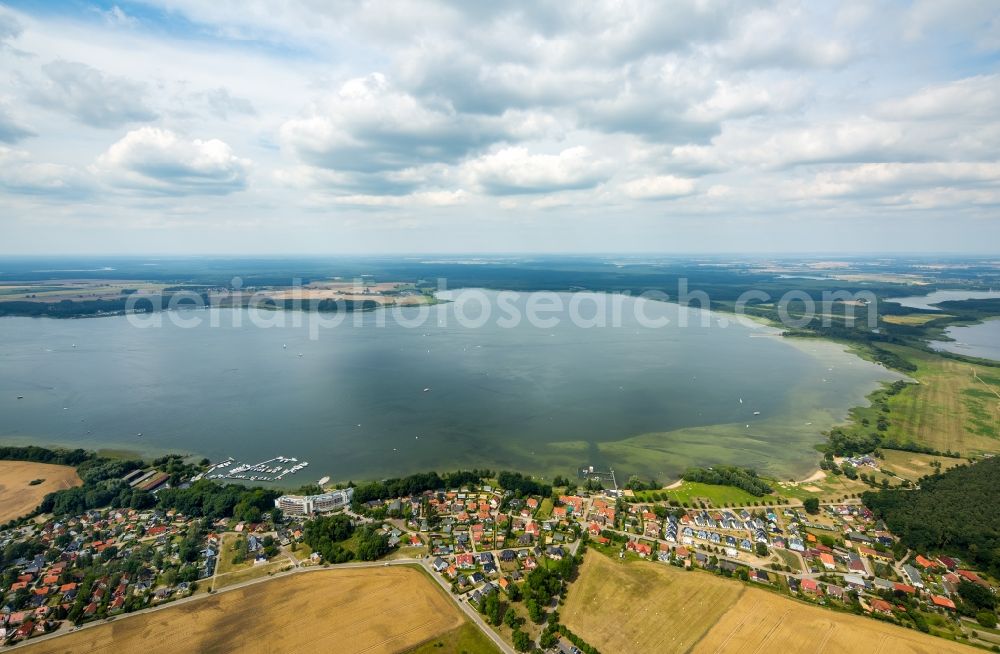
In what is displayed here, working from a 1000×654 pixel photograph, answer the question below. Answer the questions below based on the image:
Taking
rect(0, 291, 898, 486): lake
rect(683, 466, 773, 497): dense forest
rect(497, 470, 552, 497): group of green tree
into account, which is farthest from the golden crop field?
rect(0, 291, 898, 486): lake

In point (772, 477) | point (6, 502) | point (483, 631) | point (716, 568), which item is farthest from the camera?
point (772, 477)

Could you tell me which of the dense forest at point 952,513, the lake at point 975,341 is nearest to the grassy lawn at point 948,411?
the dense forest at point 952,513

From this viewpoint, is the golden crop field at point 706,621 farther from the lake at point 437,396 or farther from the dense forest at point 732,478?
the lake at point 437,396

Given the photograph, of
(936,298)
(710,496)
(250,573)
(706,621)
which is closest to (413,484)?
(250,573)

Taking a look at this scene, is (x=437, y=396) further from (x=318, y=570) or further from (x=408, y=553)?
(x=318, y=570)

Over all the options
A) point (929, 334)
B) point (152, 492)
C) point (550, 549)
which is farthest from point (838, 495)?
point (929, 334)

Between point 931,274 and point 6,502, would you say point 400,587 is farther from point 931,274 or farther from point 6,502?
point 931,274
